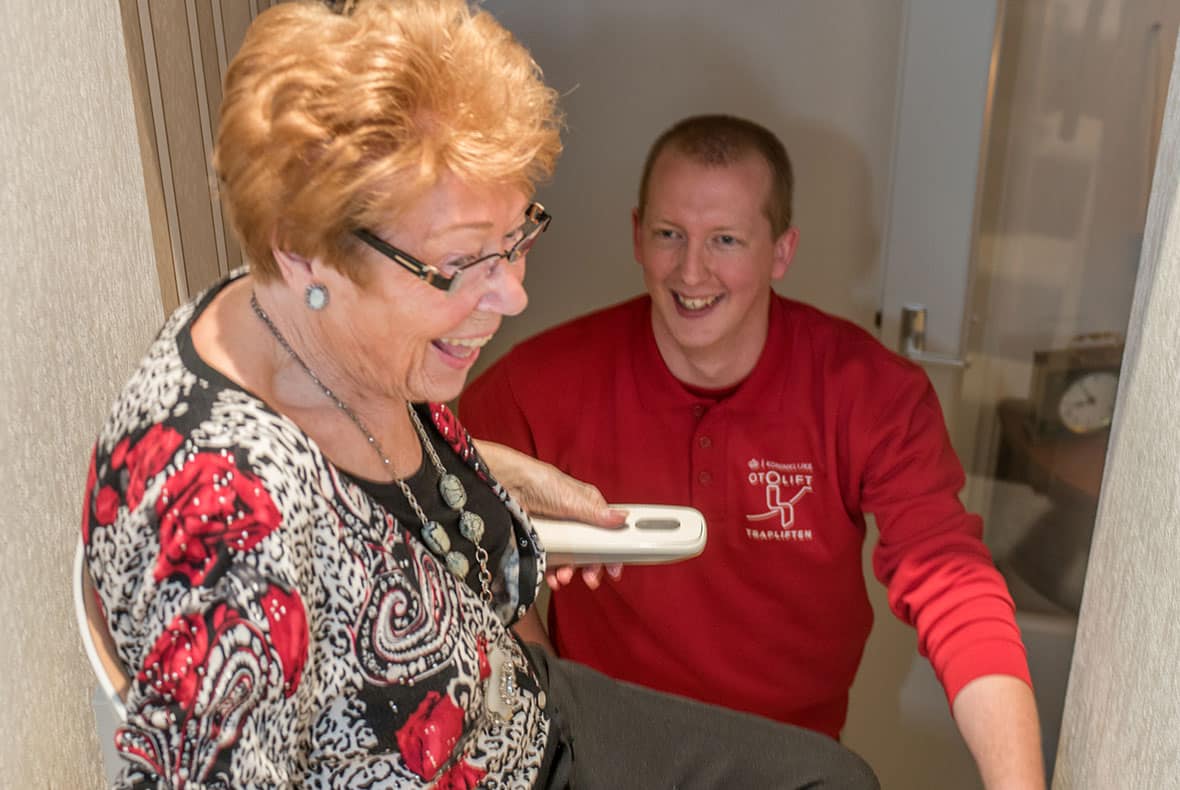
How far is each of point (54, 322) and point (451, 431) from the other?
1.20ft

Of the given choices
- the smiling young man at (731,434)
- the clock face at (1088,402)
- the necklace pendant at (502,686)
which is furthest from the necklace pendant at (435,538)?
the clock face at (1088,402)

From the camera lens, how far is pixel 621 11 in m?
2.02

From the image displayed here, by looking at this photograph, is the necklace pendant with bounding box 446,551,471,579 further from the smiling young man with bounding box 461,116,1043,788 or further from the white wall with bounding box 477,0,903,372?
the white wall with bounding box 477,0,903,372

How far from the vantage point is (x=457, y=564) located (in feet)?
3.39

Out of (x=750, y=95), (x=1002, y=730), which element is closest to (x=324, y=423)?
(x=1002, y=730)

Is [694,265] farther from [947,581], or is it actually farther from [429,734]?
[429,734]

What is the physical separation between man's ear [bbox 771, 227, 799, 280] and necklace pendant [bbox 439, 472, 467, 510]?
81 centimetres

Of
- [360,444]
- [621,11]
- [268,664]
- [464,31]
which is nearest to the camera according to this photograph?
[268,664]

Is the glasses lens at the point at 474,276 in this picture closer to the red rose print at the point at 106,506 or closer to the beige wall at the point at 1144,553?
the red rose print at the point at 106,506

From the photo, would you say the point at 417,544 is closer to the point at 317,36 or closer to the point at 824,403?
the point at 317,36

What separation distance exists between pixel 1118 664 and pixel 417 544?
0.56m

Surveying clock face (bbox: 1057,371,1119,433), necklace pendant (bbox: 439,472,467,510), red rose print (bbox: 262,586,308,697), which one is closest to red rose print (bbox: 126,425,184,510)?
red rose print (bbox: 262,586,308,697)

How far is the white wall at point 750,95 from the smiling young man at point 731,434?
34 centimetres

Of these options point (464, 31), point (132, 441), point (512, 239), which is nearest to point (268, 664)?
point (132, 441)
